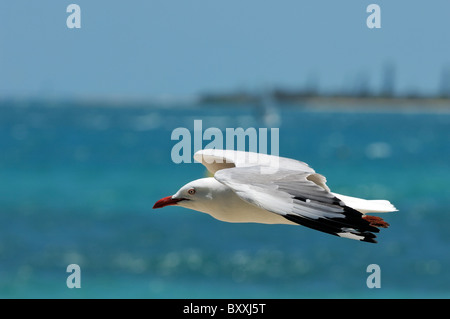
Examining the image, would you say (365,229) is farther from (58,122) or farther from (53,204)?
(58,122)

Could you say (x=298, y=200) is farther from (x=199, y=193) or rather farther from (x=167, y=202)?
(x=167, y=202)

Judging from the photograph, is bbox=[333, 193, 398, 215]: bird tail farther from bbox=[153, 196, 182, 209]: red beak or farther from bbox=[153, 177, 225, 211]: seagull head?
bbox=[153, 196, 182, 209]: red beak

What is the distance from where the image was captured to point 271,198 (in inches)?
120

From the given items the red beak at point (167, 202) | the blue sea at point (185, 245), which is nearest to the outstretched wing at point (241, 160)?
the red beak at point (167, 202)

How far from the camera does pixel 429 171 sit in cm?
2802

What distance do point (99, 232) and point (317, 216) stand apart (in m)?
15.3

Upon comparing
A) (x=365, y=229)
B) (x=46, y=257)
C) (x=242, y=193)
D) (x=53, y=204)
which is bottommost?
(x=365, y=229)

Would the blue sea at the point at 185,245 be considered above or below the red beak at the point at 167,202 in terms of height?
above

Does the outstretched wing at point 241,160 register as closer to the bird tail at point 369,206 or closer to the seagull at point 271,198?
the seagull at point 271,198

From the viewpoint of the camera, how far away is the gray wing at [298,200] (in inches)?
108

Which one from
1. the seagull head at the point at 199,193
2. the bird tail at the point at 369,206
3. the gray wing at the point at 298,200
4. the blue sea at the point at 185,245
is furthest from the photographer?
the blue sea at the point at 185,245

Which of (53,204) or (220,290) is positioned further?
(53,204)

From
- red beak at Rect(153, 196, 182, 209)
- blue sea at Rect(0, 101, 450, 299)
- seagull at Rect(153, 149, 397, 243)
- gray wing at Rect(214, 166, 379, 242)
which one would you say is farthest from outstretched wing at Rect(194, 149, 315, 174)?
blue sea at Rect(0, 101, 450, 299)

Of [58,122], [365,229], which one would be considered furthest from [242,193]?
[58,122]
